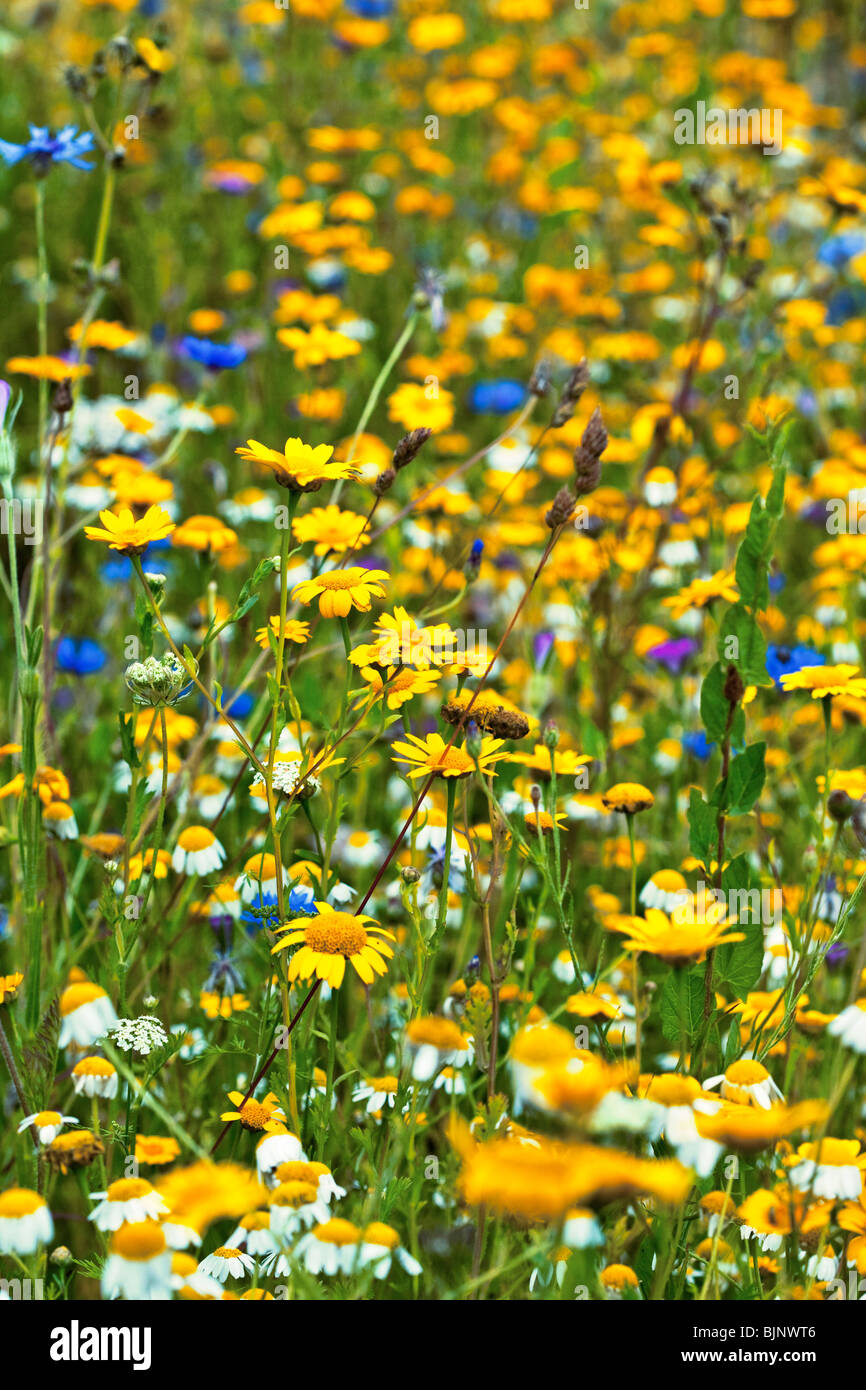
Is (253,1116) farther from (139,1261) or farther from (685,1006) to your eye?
Answer: (685,1006)

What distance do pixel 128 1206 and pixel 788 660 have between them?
1.24 metres

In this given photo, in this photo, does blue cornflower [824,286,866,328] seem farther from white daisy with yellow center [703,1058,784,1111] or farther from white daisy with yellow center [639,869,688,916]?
white daisy with yellow center [703,1058,784,1111]

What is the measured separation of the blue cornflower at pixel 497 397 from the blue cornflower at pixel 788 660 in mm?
1390

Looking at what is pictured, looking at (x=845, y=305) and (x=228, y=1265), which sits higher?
(x=845, y=305)

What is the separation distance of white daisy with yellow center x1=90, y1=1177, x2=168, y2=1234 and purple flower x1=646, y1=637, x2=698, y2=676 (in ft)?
4.88

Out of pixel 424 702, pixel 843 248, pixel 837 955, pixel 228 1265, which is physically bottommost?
pixel 228 1265

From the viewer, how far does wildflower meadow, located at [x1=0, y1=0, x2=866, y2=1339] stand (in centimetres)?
119

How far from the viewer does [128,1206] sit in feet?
3.64

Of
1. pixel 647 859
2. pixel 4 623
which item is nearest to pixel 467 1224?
pixel 647 859

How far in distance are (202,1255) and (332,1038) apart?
0.34 meters

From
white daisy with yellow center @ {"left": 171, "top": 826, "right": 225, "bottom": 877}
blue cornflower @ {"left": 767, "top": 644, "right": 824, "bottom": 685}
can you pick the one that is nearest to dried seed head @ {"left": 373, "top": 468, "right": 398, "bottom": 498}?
white daisy with yellow center @ {"left": 171, "top": 826, "right": 225, "bottom": 877}

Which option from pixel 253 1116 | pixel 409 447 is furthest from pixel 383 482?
pixel 253 1116

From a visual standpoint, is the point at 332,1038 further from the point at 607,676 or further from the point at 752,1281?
the point at 607,676

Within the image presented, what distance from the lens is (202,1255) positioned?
1400 mm
